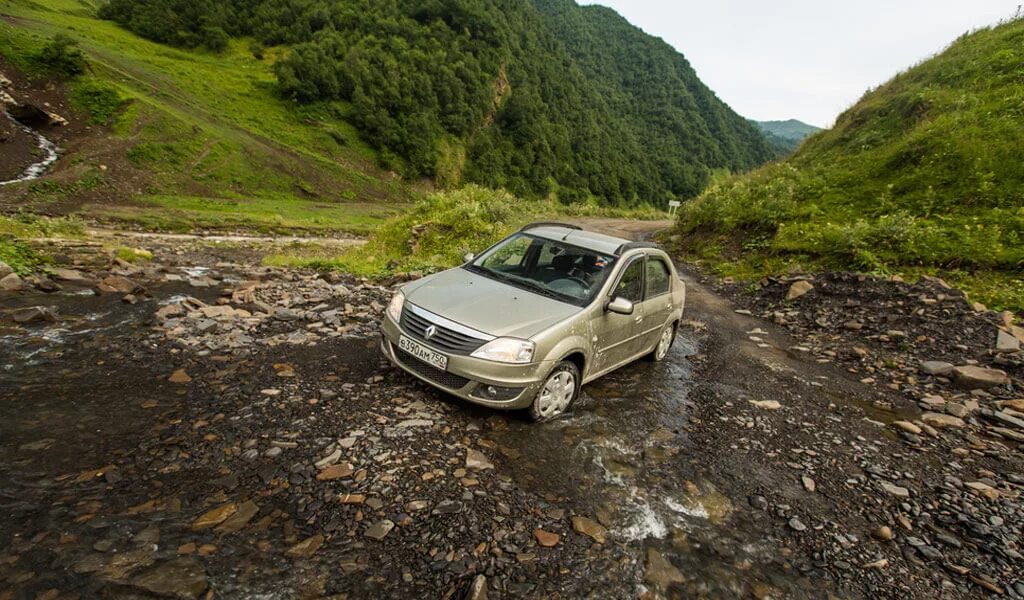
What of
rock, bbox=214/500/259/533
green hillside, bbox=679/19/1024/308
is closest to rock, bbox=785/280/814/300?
green hillside, bbox=679/19/1024/308

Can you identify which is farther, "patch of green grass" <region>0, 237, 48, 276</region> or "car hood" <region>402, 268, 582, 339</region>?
"patch of green grass" <region>0, 237, 48, 276</region>

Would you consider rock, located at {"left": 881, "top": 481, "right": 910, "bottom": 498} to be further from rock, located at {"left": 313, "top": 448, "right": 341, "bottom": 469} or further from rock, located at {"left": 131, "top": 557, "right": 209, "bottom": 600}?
rock, located at {"left": 131, "top": 557, "right": 209, "bottom": 600}

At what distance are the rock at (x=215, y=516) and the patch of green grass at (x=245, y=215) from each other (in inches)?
1001

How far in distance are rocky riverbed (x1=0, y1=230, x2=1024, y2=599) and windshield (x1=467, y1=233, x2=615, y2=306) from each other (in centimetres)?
146

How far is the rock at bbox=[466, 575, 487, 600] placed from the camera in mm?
2859

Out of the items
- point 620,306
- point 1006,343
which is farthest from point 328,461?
point 1006,343

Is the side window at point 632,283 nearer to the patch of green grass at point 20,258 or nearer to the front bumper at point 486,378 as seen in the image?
the front bumper at point 486,378

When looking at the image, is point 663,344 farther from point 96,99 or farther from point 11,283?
point 96,99

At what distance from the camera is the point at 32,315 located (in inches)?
245

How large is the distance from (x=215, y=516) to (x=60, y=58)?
5268cm

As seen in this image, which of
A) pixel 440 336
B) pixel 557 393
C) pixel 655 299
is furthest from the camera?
pixel 655 299

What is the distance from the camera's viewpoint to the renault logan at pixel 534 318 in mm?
4586

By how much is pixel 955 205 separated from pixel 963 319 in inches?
240

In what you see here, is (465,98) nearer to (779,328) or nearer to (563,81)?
(563,81)
